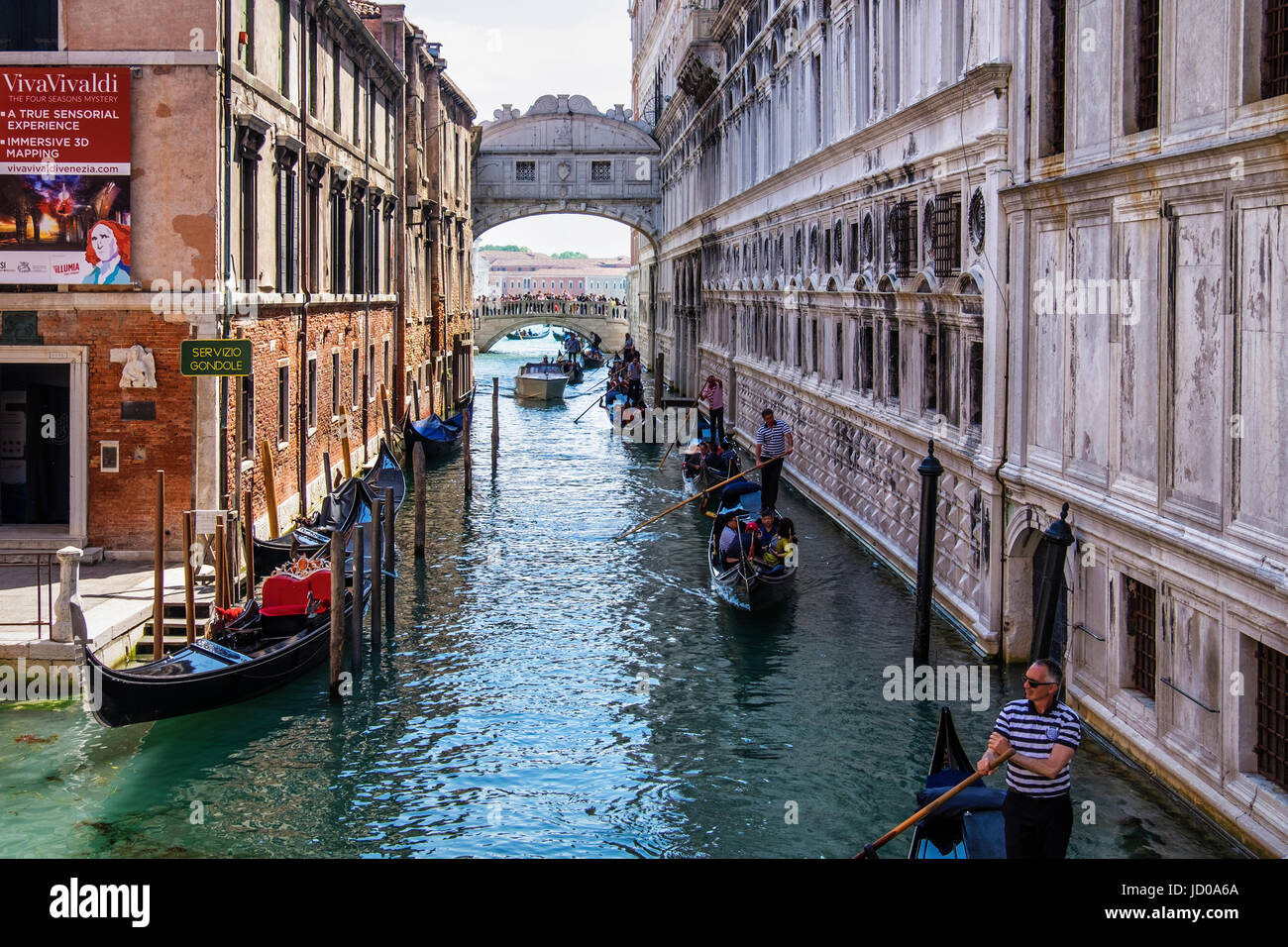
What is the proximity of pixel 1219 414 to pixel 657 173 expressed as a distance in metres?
40.7

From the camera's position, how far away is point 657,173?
155 ft

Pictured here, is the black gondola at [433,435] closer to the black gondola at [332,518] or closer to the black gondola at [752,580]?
the black gondola at [332,518]

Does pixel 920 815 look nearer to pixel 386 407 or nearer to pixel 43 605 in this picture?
pixel 43 605

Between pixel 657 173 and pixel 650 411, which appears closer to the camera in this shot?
pixel 650 411

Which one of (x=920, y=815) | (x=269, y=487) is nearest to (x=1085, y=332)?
(x=920, y=815)

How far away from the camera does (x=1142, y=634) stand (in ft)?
30.6

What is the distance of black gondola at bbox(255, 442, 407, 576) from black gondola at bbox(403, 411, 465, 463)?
18.9 ft

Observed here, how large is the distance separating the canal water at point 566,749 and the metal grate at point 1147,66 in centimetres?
442

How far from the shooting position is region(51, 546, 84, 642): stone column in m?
11.0

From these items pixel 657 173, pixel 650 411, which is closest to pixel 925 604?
pixel 650 411

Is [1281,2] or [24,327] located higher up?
[1281,2]

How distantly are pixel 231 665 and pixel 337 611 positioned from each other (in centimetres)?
97
